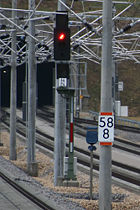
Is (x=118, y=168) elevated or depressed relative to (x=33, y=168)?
depressed

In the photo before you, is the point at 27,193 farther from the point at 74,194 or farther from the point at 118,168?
the point at 118,168

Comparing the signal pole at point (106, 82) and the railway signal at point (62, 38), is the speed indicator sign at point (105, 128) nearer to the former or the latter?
the signal pole at point (106, 82)

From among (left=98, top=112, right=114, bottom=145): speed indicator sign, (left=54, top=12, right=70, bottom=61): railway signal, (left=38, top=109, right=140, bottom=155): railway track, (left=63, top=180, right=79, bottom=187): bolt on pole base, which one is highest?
(left=54, top=12, right=70, bottom=61): railway signal

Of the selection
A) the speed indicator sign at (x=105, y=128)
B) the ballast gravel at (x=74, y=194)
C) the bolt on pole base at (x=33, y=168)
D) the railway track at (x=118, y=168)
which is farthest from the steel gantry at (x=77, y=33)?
the railway track at (x=118, y=168)

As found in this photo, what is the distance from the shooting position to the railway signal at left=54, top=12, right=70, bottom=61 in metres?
14.5

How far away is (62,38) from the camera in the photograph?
48.0 feet

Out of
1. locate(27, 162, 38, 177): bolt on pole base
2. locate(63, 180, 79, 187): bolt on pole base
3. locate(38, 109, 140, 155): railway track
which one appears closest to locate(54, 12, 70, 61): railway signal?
locate(63, 180, 79, 187): bolt on pole base

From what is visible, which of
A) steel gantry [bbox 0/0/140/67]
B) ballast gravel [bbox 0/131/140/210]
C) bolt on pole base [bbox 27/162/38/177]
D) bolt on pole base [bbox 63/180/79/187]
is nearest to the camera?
ballast gravel [bbox 0/131/140/210]

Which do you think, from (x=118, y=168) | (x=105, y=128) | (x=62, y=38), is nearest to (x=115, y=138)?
(x=118, y=168)

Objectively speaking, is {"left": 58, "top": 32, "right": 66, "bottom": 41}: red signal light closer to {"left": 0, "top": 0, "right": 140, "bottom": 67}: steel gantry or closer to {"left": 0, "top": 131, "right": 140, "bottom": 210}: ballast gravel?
{"left": 0, "top": 0, "right": 140, "bottom": 67}: steel gantry

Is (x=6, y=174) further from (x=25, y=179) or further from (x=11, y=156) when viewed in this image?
(x=11, y=156)

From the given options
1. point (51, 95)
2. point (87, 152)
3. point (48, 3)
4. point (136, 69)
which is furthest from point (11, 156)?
point (48, 3)

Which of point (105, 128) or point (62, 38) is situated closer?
point (105, 128)

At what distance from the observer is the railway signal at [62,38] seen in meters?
Result: 14.5
